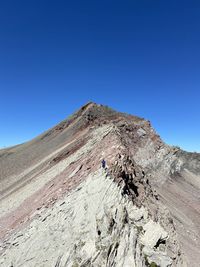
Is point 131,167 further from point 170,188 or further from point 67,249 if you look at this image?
point 170,188

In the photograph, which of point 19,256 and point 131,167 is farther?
point 131,167

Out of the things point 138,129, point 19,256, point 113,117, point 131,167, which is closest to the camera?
point 19,256

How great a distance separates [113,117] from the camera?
3941 centimetres

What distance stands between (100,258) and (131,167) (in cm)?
939

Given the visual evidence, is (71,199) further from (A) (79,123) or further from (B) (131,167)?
(A) (79,123)

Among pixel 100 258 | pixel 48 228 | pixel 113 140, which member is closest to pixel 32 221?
pixel 48 228

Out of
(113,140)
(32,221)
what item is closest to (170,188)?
(113,140)

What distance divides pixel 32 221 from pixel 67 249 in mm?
3904

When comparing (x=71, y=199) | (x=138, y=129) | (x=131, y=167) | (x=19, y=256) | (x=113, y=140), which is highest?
(x=138, y=129)

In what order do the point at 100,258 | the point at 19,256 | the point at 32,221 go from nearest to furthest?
the point at 100,258, the point at 19,256, the point at 32,221

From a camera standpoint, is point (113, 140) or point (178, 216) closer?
point (113, 140)

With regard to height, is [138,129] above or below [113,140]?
above

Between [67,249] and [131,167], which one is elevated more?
[131,167]

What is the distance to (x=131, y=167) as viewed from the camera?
19703 mm
